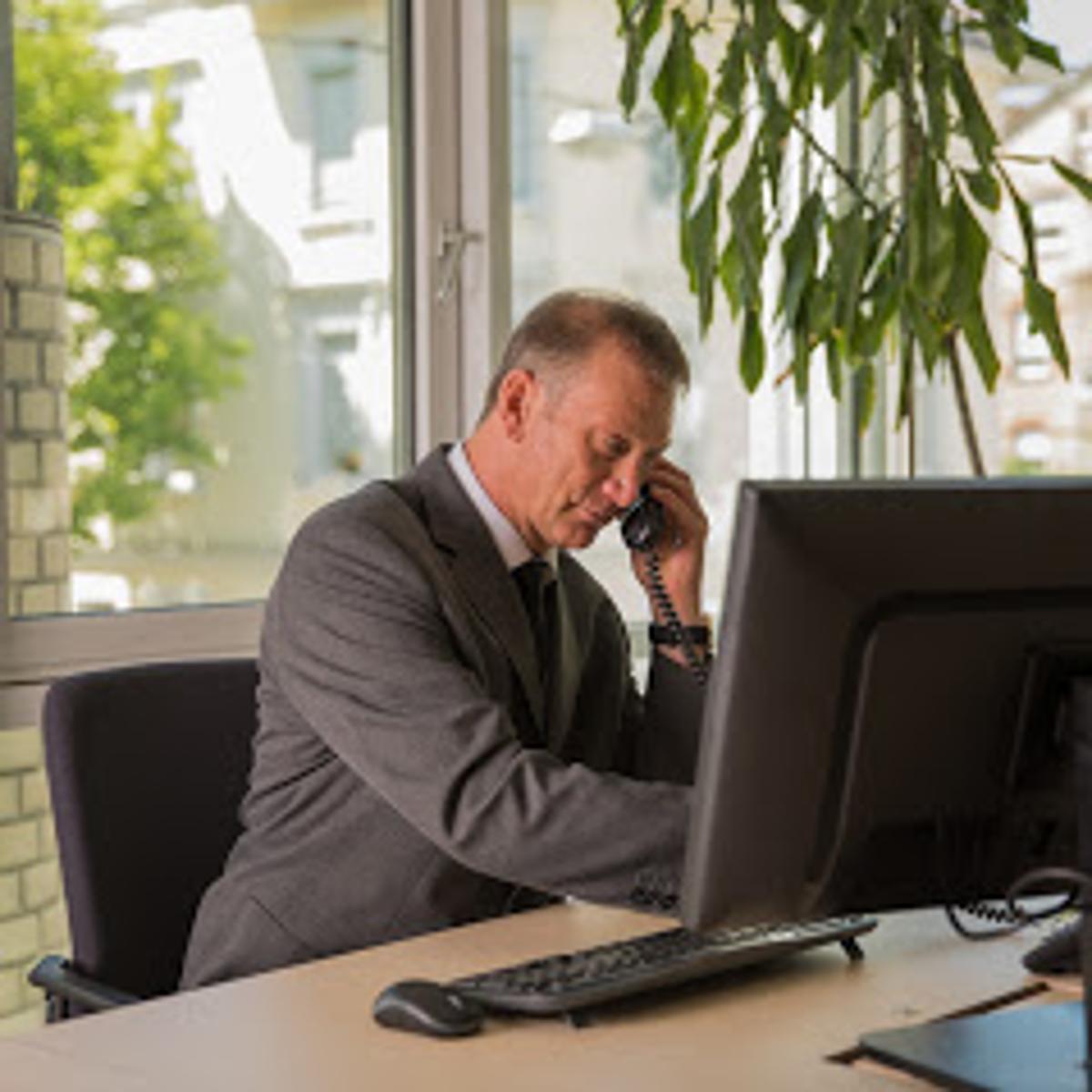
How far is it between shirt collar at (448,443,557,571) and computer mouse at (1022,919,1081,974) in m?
0.77

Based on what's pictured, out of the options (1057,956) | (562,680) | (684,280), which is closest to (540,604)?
(562,680)

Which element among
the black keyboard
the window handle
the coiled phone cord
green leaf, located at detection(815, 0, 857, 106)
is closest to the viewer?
the black keyboard

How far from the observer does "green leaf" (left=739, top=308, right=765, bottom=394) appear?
3.48 m

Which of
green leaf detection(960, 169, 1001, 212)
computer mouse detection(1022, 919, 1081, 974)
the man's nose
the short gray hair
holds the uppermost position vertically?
green leaf detection(960, 169, 1001, 212)

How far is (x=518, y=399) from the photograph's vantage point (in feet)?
7.47

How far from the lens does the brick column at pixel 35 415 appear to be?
9.62 ft

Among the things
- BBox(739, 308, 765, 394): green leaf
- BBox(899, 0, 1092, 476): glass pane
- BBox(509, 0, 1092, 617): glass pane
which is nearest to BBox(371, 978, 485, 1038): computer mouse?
BBox(509, 0, 1092, 617): glass pane

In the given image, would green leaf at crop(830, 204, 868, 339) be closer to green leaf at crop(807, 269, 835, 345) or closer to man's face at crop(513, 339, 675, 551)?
green leaf at crop(807, 269, 835, 345)

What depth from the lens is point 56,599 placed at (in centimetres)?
304

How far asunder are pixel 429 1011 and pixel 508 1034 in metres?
0.07

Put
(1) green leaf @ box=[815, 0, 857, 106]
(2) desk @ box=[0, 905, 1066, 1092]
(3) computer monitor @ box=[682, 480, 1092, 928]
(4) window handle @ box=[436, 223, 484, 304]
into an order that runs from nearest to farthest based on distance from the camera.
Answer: (3) computer monitor @ box=[682, 480, 1092, 928] < (2) desk @ box=[0, 905, 1066, 1092] < (1) green leaf @ box=[815, 0, 857, 106] < (4) window handle @ box=[436, 223, 484, 304]

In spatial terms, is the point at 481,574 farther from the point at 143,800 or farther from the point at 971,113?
the point at 971,113

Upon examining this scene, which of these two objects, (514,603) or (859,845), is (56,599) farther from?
(859,845)

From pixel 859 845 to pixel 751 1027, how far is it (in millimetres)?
303
